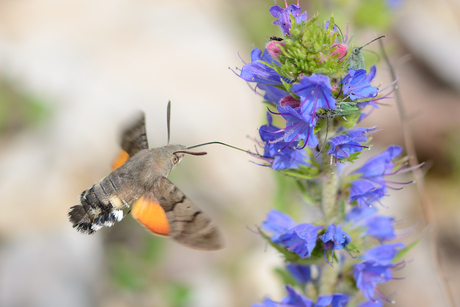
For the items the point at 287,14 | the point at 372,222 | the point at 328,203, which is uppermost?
the point at 287,14

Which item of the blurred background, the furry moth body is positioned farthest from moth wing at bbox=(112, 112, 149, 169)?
the blurred background

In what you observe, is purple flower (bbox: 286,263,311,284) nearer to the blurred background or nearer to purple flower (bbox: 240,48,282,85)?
the blurred background

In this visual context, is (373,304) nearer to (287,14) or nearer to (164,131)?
(287,14)

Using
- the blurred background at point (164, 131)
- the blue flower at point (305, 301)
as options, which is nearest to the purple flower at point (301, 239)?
the blue flower at point (305, 301)

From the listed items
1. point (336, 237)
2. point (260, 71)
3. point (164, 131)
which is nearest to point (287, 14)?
point (260, 71)

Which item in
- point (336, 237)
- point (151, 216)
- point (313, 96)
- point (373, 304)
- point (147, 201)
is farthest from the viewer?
point (147, 201)

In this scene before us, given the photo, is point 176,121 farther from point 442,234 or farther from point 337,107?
point 337,107

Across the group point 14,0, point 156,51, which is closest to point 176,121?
point 156,51
